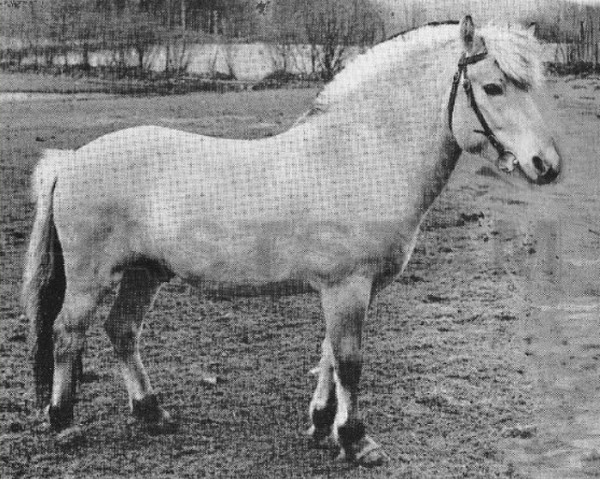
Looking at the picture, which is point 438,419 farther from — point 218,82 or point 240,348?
point 218,82

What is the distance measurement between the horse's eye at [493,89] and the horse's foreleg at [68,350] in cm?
208

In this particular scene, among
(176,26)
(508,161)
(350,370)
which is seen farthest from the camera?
(176,26)

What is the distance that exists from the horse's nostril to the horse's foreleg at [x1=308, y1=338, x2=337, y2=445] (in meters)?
1.42

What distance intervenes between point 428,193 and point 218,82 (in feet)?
13.2

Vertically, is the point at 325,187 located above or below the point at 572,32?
below

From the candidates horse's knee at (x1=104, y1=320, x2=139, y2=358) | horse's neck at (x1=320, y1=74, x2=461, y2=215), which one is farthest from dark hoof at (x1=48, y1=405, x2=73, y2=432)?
horse's neck at (x1=320, y1=74, x2=461, y2=215)

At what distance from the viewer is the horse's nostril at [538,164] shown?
3453 millimetres

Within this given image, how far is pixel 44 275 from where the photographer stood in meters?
4.06

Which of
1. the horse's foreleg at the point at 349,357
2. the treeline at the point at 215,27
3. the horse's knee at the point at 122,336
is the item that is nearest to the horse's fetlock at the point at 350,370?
the horse's foreleg at the point at 349,357

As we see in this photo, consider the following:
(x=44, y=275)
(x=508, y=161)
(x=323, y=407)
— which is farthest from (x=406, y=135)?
(x=44, y=275)

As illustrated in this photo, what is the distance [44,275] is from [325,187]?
59.6 inches

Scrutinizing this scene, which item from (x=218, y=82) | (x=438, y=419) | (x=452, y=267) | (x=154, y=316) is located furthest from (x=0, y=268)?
(x=438, y=419)

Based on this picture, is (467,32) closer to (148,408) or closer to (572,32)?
(148,408)

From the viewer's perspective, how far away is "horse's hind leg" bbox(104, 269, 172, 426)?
420 centimetres
